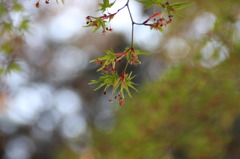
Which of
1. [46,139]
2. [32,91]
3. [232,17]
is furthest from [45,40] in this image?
[232,17]

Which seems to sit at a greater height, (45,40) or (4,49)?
(45,40)

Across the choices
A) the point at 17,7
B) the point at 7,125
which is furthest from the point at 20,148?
the point at 17,7

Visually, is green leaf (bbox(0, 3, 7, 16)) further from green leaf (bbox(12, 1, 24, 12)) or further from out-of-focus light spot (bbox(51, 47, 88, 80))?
out-of-focus light spot (bbox(51, 47, 88, 80))

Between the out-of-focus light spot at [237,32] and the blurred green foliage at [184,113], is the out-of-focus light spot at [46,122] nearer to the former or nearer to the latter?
the blurred green foliage at [184,113]

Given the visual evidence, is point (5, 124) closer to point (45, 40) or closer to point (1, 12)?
point (45, 40)

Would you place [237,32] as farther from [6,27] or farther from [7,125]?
[7,125]

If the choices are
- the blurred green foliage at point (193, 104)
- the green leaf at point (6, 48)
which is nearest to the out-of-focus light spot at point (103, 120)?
the blurred green foliage at point (193, 104)
